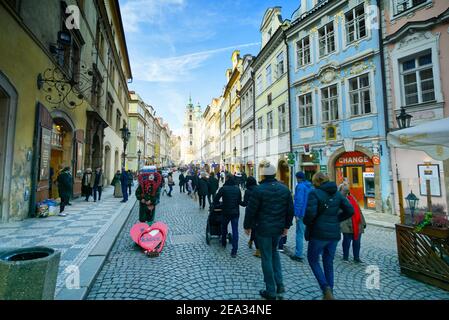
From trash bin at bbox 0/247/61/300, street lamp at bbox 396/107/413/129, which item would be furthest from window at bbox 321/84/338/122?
Result: trash bin at bbox 0/247/61/300

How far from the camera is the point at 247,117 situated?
1086 inches

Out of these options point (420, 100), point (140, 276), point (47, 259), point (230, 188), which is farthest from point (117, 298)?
point (420, 100)

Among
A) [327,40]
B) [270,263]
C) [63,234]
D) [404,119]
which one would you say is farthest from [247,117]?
[270,263]

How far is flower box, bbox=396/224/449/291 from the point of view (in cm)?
381

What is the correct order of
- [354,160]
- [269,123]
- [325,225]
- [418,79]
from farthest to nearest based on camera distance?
[269,123], [354,160], [418,79], [325,225]

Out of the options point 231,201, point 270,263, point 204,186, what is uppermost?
point 204,186

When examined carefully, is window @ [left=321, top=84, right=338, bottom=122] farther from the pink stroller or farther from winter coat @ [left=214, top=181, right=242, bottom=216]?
the pink stroller

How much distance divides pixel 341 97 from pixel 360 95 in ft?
3.27

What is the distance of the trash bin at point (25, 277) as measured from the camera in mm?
2379

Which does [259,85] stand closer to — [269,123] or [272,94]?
[272,94]

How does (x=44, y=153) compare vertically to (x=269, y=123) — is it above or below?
below

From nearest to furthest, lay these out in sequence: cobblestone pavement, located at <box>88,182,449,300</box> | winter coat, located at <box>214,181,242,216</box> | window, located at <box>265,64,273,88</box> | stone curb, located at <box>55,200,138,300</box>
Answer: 1. stone curb, located at <box>55,200,138,300</box>
2. cobblestone pavement, located at <box>88,182,449,300</box>
3. winter coat, located at <box>214,181,242,216</box>
4. window, located at <box>265,64,273,88</box>

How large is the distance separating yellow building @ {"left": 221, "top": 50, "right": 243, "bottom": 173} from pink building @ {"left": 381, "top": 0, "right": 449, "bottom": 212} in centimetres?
1969
